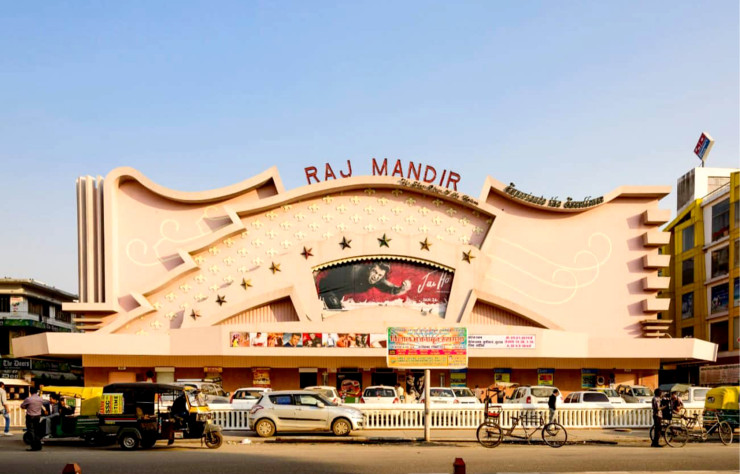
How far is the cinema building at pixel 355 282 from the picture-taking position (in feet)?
145

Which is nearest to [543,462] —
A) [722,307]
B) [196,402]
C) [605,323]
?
[196,402]

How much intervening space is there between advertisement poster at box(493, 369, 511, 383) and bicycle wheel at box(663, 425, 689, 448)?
74.4ft

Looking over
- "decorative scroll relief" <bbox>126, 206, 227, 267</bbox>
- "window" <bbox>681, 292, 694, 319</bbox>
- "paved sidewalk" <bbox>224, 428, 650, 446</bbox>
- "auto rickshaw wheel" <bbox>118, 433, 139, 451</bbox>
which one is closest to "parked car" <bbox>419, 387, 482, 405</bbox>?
"paved sidewalk" <bbox>224, 428, 650, 446</bbox>

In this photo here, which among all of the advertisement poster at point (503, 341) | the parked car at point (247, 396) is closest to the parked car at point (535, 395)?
the advertisement poster at point (503, 341)

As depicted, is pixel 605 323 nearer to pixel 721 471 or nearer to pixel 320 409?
pixel 320 409

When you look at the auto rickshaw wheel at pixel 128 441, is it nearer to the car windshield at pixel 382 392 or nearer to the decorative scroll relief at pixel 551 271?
the car windshield at pixel 382 392

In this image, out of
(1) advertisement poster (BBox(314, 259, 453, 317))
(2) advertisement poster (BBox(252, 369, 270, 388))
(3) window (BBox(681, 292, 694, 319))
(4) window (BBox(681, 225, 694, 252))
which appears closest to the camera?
(2) advertisement poster (BBox(252, 369, 270, 388))

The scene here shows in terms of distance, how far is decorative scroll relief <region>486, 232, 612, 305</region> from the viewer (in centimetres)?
4734

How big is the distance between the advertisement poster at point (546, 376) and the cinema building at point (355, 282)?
9 cm

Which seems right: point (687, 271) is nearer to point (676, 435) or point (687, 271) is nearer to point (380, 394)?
point (380, 394)

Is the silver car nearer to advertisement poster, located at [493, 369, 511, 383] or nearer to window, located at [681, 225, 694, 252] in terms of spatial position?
advertisement poster, located at [493, 369, 511, 383]

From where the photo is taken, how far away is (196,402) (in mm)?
25484

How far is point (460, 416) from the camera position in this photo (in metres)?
30.2

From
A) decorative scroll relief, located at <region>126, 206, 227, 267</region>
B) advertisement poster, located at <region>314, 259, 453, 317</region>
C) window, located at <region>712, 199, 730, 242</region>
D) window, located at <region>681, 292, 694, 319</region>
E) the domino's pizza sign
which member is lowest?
window, located at <region>681, 292, 694, 319</region>
